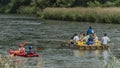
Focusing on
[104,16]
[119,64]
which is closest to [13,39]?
[104,16]

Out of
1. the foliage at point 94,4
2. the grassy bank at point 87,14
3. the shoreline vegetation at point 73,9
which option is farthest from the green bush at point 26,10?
the foliage at point 94,4

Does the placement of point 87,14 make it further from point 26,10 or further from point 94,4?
point 26,10

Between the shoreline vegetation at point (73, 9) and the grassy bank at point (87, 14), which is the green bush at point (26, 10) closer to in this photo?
the shoreline vegetation at point (73, 9)

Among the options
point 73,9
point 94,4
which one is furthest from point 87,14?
point 94,4

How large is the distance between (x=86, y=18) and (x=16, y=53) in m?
33.5

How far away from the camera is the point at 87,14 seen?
58.4m

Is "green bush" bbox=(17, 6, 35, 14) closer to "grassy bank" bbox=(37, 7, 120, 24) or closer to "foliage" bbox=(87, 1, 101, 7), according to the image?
"grassy bank" bbox=(37, 7, 120, 24)

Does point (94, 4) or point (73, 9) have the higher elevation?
point (73, 9)

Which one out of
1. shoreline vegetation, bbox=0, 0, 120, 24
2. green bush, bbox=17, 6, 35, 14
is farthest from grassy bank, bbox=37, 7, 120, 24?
green bush, bbox=17, 6, 35, 14

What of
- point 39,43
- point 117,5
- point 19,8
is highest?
point 39,43

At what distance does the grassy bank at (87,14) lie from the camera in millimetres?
53716

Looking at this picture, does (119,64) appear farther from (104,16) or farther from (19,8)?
(19,8)

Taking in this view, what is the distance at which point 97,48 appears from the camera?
29.4m

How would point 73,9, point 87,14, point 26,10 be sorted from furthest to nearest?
point 26,10 < point 73,9 < point 87,14
